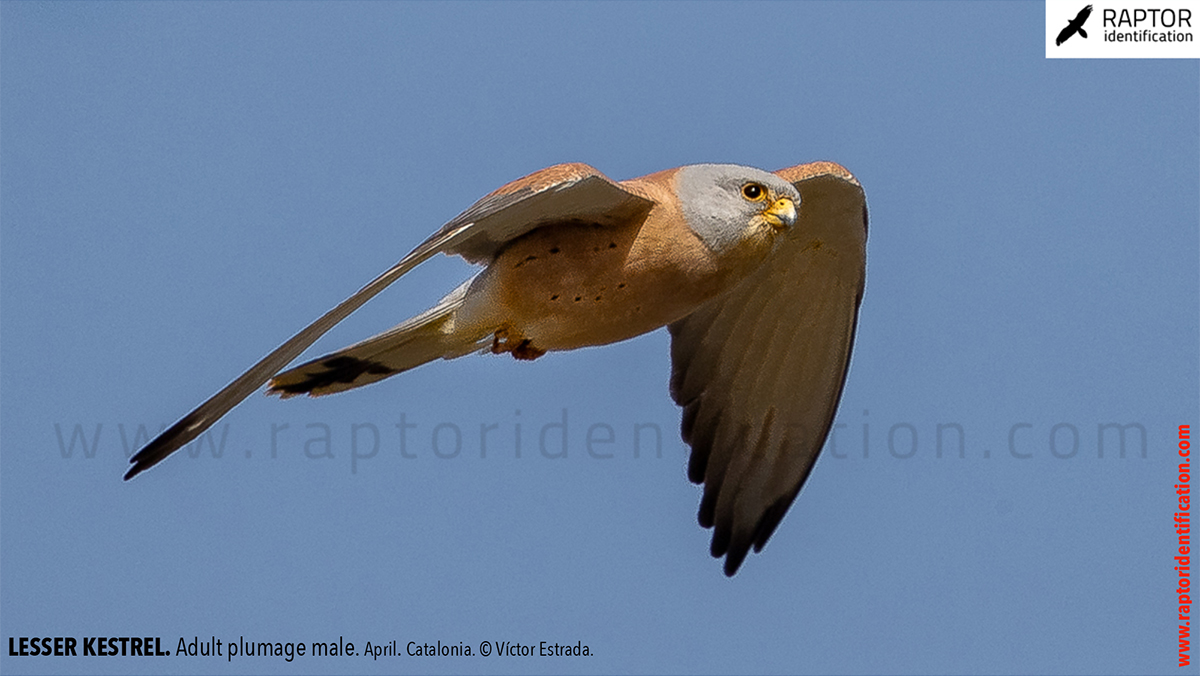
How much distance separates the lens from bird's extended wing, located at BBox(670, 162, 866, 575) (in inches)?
394

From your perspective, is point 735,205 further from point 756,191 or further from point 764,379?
point 764,379

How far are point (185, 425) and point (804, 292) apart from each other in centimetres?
404

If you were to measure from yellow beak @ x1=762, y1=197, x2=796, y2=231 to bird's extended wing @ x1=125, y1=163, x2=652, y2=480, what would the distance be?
0.64 metres

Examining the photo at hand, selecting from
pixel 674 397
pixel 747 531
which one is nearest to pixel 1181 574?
pixel 747 531

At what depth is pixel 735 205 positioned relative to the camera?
324 inches

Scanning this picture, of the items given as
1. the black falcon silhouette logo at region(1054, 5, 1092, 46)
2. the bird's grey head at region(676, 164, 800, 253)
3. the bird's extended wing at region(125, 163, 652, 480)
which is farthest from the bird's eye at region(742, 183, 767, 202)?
the black falcon silhouette logo at region(1054, 5, 1092, 46)

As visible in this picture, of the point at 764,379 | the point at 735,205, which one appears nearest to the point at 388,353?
the point at 735,205

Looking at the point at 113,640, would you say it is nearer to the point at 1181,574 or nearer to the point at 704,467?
the point at 704,467

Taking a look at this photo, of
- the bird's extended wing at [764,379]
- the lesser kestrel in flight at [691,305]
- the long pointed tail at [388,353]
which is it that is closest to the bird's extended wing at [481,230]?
the lesser kestrel in flight at [691,305]

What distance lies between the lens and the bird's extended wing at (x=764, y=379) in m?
10.0

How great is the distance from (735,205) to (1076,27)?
464 cm

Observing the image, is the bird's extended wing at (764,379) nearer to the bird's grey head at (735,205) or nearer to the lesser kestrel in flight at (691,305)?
the lesser kestrel in flight at (691,305)

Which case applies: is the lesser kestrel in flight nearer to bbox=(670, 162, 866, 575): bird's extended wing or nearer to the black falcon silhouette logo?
bbox=(670, 162, 866, 575): bird's extended wing

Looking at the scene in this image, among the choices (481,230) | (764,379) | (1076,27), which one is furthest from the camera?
(1076,27)
